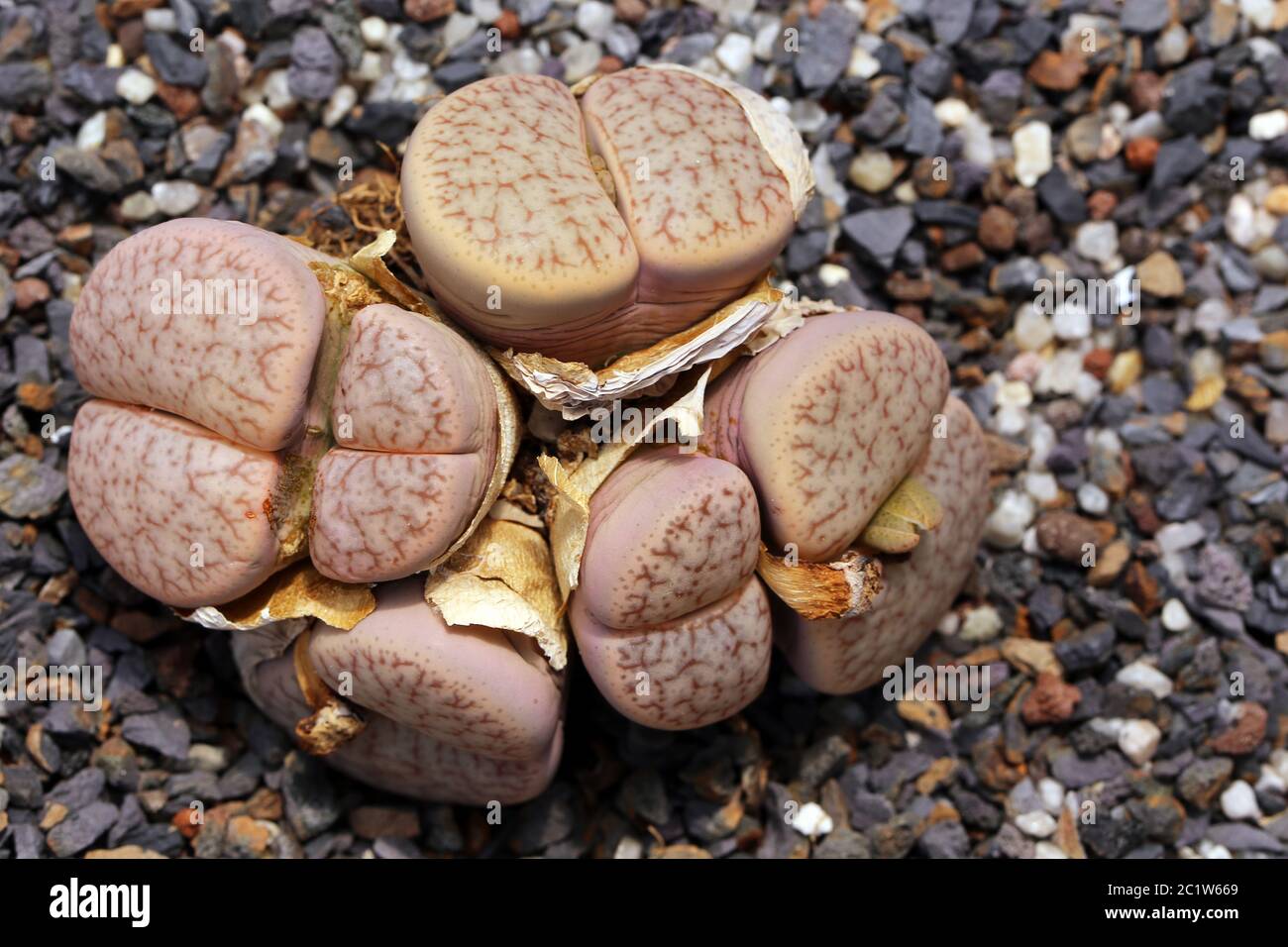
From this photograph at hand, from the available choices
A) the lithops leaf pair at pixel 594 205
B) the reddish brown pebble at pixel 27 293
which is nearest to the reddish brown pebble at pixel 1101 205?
the lithops leaf pair at pixel 594 205

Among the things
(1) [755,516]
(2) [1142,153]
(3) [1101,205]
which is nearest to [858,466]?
(1) [755,516]

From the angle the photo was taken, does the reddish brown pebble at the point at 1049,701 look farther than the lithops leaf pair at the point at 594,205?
Yes

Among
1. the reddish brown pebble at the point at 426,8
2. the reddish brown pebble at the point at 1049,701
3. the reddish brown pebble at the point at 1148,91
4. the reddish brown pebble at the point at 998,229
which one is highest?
the reddish brown pebble at the point at 1148,91

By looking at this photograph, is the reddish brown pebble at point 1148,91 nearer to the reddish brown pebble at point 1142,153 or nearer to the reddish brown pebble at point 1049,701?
the reddish brown pebble at point 1142,153

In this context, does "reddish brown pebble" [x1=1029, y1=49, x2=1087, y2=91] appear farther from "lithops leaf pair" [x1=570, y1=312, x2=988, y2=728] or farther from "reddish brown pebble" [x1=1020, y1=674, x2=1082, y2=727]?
"reddish brown pebble" [x1=1020, y1=674, x2=1082, y2=727]

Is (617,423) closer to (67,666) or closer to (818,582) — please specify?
(818,582)
